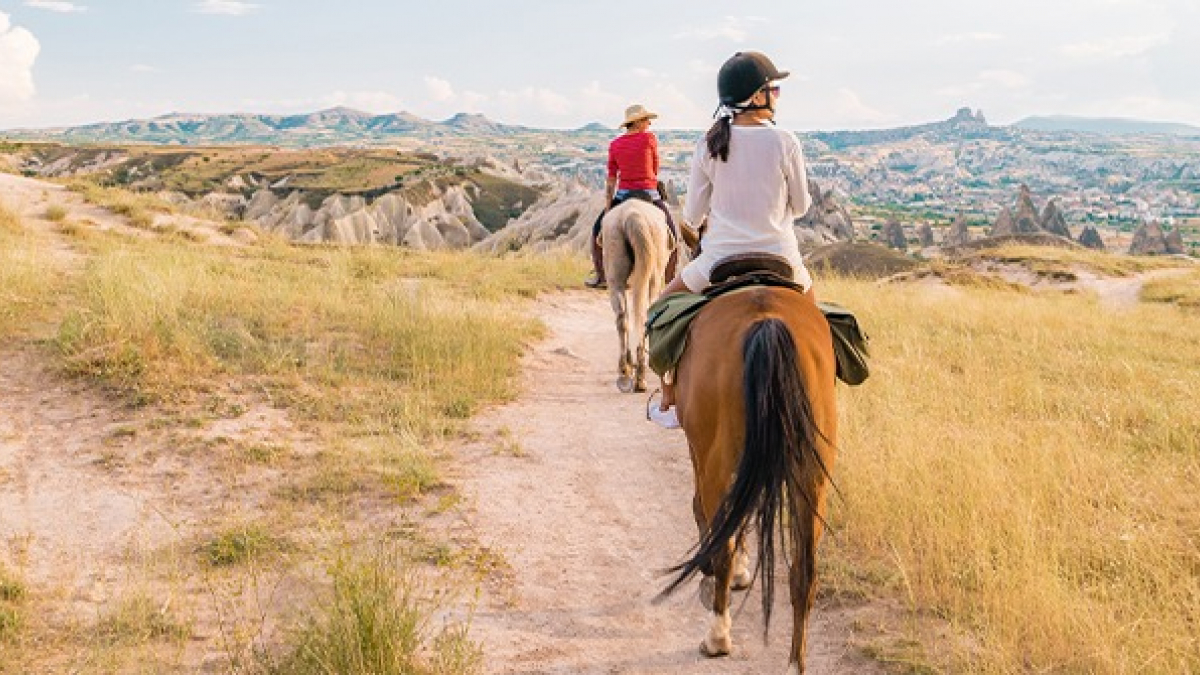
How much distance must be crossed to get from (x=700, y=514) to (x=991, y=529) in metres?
2.01

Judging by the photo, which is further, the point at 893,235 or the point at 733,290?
the point at 893,235

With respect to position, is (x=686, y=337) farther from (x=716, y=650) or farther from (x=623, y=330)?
(x=623, y=330)

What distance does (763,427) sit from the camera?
4.00m

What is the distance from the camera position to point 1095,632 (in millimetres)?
4195

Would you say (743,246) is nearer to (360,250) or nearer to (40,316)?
(40,316)

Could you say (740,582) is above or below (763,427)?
below

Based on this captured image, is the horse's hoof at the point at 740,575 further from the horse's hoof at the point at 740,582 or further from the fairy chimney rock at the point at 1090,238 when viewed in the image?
the fairy chimney rock at the point at 1090,238

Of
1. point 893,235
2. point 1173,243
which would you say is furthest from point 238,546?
point 893,235

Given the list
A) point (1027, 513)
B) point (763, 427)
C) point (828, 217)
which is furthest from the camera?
point (828, 217)

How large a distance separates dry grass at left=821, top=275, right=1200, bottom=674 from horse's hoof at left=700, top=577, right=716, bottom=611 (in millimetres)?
899

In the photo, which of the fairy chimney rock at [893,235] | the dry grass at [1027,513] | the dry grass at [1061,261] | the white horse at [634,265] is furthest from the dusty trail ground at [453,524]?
the fairy chimney rock at [893,235]

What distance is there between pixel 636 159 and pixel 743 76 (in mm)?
5614

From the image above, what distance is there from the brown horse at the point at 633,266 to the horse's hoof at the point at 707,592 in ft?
16.4

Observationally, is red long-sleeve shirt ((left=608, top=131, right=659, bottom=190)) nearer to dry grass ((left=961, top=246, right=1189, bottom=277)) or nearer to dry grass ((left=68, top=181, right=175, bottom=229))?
dry grass ((left=68, top=181, right=175, bottom=229))
